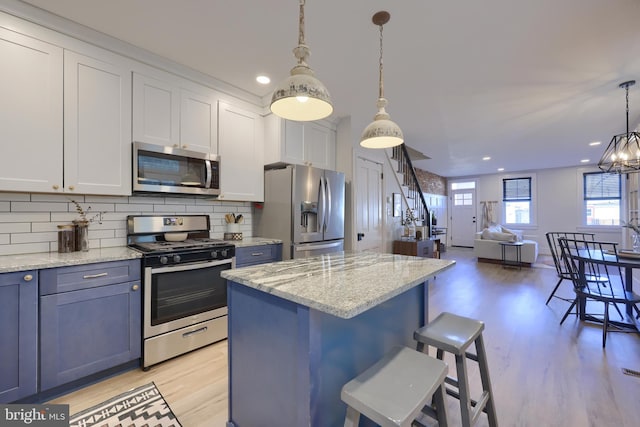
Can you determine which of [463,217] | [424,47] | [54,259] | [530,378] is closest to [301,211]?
[424,47]

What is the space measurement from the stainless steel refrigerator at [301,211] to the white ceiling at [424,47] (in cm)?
99

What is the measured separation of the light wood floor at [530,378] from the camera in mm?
1632

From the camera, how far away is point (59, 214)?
2.12m

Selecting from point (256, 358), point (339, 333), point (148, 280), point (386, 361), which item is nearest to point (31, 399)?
point (148, 280)

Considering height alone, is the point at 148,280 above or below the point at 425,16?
below

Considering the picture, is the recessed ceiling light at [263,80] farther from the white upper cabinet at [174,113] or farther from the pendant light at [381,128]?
the pendant light at [381,128]

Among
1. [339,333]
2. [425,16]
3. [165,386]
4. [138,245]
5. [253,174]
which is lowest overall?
[165,386]

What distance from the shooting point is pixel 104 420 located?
157 centimetres

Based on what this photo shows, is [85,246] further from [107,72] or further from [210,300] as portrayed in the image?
[107,72]

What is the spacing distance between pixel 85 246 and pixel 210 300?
Result: 107 centimetres

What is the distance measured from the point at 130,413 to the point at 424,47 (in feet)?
11.0

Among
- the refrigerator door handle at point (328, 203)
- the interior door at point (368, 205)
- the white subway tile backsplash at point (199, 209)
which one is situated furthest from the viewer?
the interior door at point (368, 205)

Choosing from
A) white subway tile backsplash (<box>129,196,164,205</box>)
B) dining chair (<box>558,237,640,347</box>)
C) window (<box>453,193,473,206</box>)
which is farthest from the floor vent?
window (<box>453,193,473,206</box>)

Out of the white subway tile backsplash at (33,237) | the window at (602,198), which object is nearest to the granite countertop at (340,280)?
the white subway tile backsplash at (33,237)
